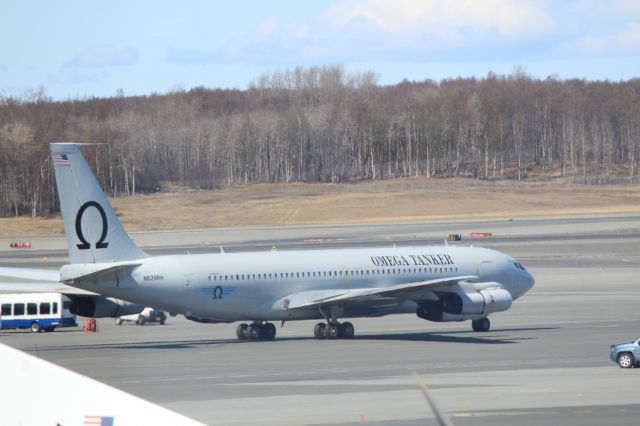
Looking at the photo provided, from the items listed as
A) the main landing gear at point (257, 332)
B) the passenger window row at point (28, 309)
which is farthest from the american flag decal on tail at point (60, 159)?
the passenger window row at point (28, 309)

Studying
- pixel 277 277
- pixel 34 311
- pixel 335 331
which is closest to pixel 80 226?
pixel 277 277

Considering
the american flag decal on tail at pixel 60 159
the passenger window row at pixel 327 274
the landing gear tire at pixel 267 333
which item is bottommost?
the landing gear tire at pixel 267 333

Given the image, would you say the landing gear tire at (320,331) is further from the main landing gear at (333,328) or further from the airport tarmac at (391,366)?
the airport tarmac at (391,366)

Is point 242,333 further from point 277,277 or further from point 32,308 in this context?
point 32,308

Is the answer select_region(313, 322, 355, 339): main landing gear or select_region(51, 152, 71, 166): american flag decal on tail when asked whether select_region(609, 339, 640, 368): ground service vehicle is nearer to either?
select_region(313, 322, 355, 339): main landing gear

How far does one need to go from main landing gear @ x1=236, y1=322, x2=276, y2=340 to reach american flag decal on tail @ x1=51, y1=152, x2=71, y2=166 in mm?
11202

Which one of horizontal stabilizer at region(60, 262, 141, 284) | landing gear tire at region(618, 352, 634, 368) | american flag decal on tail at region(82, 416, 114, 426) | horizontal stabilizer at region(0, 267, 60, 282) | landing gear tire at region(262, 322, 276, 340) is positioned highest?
american flag decal on tail at region(82, 416, 114, 426)

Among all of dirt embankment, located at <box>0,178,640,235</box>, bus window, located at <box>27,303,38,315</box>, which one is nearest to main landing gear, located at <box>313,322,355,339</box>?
bus window, located at <box>27,303,38,315</box>

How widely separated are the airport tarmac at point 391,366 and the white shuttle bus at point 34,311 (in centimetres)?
81

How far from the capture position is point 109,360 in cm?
4025

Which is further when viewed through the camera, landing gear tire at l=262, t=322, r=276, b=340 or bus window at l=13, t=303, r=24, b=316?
bus window at l=13, t=303, r=24, b=316

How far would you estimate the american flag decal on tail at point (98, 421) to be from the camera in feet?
39.9

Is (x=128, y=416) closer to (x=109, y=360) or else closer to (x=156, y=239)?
(x=109, y=360)

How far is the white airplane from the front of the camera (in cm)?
4291
